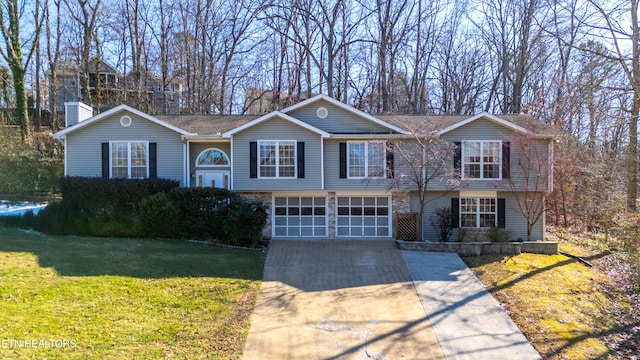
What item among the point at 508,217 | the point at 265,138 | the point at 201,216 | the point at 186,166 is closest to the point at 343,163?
the point at 265,138

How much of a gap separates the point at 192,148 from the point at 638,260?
16.4 m

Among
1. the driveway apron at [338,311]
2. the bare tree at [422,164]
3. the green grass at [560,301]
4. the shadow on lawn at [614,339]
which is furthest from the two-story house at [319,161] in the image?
the shadow on lawn at [614,339]

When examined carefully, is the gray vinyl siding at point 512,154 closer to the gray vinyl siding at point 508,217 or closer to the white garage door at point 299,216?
the gray vinyl siding at point 508,217

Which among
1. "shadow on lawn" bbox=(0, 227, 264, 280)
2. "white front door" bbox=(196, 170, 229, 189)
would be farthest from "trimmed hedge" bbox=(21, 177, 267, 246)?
"white front door" bbox=(196, 170, 229, 189)

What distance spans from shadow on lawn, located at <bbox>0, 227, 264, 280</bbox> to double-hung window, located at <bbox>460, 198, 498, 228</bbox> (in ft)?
29.3

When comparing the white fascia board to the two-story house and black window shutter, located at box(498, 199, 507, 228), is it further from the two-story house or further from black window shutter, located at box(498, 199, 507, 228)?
black window shutter, located at box(498, 199, 507, 228)

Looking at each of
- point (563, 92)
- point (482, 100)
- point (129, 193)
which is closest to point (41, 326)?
point (129, 193)

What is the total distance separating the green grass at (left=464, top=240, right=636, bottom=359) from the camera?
332 inches

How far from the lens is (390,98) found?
30.0 meters

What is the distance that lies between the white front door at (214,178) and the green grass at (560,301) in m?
10.2

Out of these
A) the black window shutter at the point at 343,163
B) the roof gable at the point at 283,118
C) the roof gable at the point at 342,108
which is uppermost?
the roof gable at the point at 342,108

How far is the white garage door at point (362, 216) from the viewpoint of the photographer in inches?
705

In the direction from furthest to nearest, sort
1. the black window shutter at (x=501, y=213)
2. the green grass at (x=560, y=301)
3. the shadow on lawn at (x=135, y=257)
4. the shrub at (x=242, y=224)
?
the black window shutter at (x=501, y=213), the shrub at (x=242, y=224), the shadow on lawn at (x=135, y=257), the green grass at (x=560, y=301)

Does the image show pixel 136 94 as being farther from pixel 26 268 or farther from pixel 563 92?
pixel 563 92
